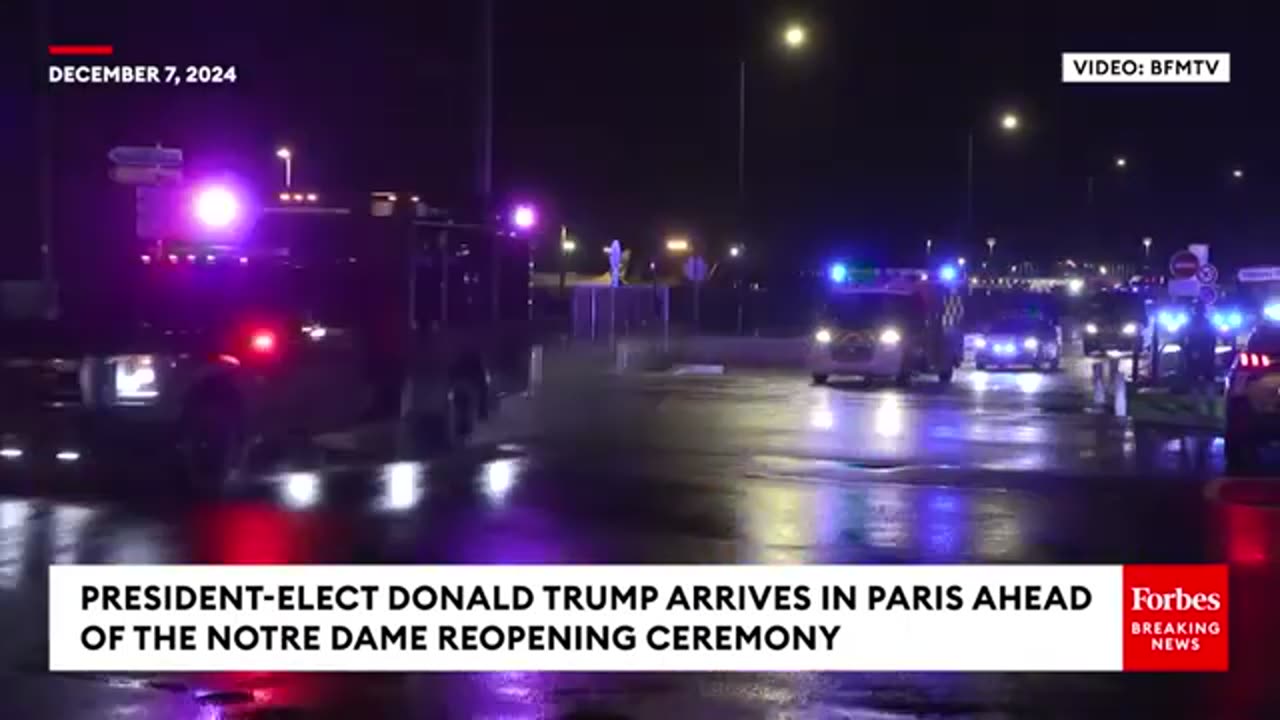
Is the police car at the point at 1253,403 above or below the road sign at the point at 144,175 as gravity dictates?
below

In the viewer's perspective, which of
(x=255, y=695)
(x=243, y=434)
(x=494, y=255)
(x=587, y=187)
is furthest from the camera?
(x=587, y=187)

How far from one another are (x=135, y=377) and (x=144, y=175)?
14.0 feet

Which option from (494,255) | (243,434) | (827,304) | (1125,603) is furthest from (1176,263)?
(1125,603)

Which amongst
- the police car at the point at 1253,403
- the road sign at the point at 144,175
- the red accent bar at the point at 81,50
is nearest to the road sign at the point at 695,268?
the red accent bar at the point at 81,50

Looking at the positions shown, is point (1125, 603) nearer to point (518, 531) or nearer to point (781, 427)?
point (518, 531)

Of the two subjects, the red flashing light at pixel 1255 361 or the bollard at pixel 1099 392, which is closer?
the red flashing light at pixel 1255 361

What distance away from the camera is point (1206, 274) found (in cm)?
3291

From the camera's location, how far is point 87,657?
8.80 m

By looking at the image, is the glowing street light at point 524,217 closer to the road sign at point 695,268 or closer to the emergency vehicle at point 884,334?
the emergency vehicle at point 884,334

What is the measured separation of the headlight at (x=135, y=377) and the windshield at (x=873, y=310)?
2138 centimetres

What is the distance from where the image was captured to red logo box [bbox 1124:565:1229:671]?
29.1 ft

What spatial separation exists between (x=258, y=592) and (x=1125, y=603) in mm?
4167

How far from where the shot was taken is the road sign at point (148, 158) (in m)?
20.0

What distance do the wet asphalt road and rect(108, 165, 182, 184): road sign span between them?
3201 millimetres
